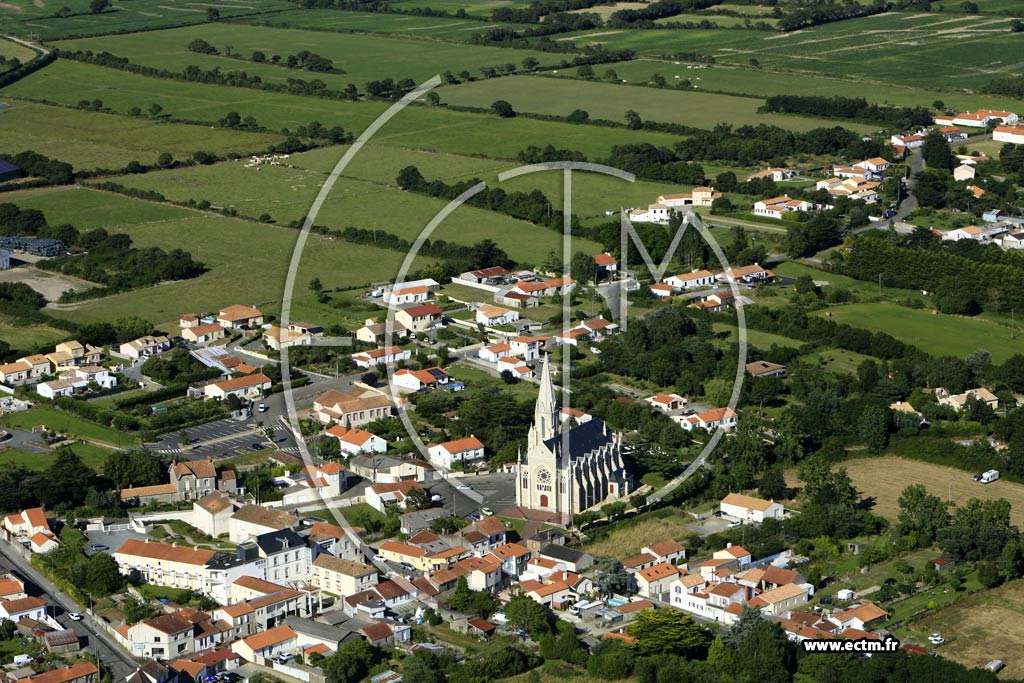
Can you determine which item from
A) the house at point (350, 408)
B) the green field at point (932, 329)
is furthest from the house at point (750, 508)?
the green field at point (932, 329)

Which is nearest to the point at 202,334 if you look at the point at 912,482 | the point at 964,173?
the point at 912,482

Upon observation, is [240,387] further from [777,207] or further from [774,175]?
[774,175]

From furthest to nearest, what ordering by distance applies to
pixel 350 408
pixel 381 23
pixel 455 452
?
1. pixel 381 23
2. pixel 350 408
3. pixel 455 452

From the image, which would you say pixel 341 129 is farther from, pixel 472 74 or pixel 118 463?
pixel 118 463

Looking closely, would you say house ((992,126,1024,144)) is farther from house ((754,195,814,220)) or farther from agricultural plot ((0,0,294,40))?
agricultural plot ((0,0,294,40))

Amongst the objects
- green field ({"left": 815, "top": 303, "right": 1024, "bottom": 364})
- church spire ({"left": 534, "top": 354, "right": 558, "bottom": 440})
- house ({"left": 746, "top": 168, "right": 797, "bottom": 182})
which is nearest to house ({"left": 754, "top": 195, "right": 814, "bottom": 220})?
house ({"left": 746, "top": 168, "right": 797, "bottom": 182})

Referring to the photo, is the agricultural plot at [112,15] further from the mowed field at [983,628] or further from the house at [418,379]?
the mowed field at [983,628]
